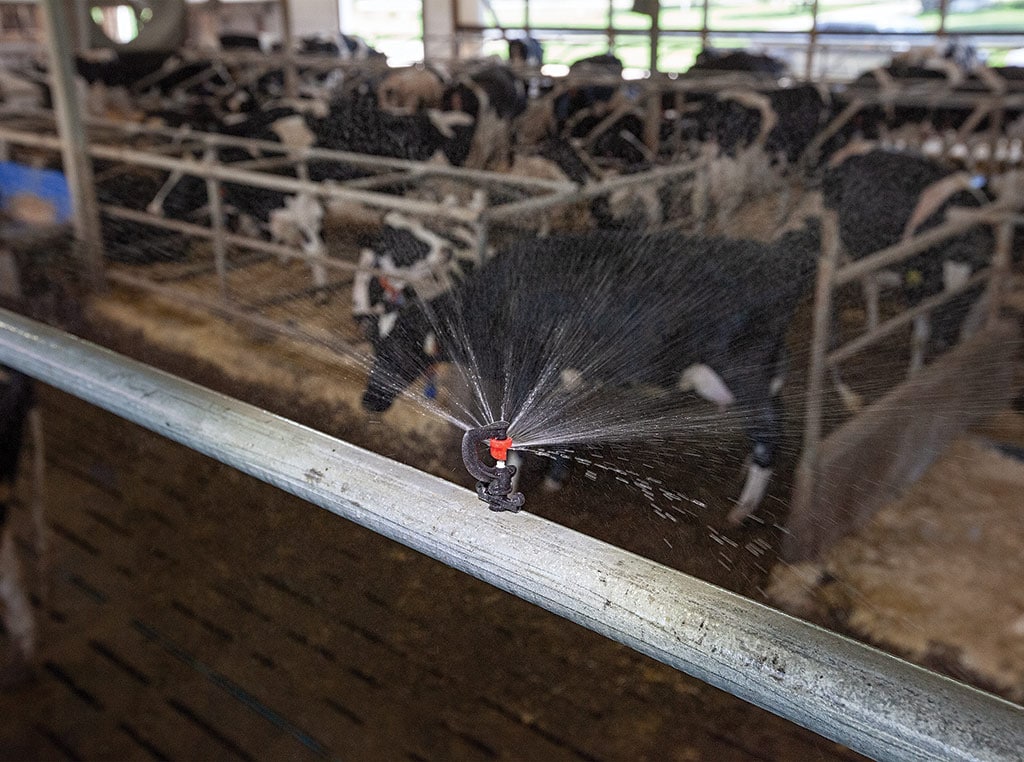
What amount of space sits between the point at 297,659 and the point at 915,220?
3.13 metres

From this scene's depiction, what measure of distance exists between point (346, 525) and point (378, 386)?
0.94 ft

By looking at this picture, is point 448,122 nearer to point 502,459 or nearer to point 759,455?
point 759,455

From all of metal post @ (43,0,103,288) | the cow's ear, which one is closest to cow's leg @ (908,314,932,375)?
the cow's ear

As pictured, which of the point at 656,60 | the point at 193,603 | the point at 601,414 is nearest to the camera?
the point at 601,414

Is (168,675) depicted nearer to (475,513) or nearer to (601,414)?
(601,414)

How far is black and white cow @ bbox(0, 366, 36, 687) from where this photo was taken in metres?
1.72

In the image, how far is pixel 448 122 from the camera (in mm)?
5051

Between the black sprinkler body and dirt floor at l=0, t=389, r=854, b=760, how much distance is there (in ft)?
1.70

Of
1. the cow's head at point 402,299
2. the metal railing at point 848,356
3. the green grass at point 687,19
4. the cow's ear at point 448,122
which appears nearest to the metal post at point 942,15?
the green grass at point 687,19

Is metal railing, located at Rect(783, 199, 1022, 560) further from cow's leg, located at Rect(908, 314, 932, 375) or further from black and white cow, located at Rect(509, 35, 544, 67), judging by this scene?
black and white cow, located at Rect(509, 35, 544, 67)

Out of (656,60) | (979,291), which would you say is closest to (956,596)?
(979,291)

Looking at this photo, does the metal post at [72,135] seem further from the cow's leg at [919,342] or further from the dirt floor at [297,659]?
the cow's leg at [919,342]

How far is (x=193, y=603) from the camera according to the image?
1.46 meters

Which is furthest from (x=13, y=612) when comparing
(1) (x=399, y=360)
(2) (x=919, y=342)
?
(2) (x=919, y=342)
